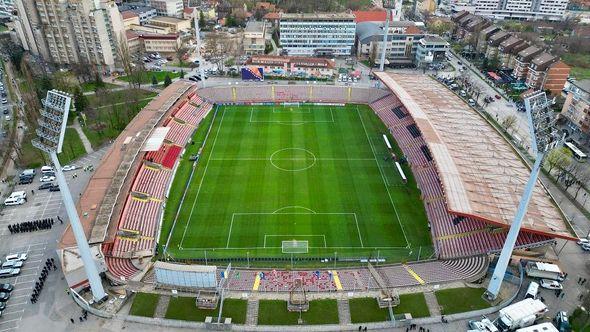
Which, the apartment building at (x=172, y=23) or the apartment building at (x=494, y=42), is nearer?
the apartment building at (x=494, y=42)

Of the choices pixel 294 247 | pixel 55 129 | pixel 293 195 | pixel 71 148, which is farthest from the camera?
pixel 71 148

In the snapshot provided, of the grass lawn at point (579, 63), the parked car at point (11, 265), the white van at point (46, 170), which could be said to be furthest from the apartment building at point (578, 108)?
the white van at point (46, 170)

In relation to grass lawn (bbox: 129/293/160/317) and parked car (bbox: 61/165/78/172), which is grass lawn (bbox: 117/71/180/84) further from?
grass lawn (bbox: 129/293/160/317)

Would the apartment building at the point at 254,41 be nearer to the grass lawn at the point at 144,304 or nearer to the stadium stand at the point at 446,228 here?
the stadium stand at the point at 446,228

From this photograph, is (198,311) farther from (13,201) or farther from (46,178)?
(46,178)

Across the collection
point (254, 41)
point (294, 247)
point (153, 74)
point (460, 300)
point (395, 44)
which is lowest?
point (294, 247)

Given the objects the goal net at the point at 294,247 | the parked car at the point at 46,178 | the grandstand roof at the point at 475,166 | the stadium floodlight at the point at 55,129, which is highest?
the stadium floodlight at the point at 55,129

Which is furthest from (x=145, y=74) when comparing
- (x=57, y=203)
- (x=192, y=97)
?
(x=57, y=203)

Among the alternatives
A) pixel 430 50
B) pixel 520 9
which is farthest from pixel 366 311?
pixel 520 9
